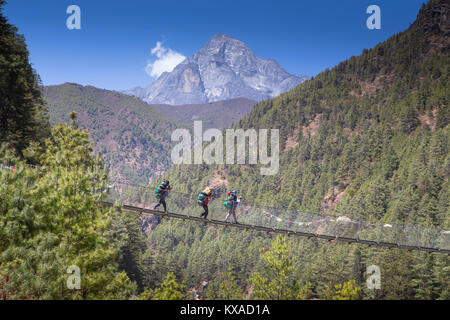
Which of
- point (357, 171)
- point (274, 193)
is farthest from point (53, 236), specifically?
point (274, 193)

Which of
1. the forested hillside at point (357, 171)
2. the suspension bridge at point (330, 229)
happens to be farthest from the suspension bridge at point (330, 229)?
the forested hillside at point (357, 171)

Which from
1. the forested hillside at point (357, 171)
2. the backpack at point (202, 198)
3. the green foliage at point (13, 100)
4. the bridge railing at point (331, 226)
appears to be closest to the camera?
the backpack at point (202, 198)

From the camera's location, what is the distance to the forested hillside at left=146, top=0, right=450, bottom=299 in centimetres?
4750

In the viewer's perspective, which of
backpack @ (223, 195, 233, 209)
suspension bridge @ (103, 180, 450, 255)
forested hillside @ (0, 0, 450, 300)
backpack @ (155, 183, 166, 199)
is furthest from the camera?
suspension bridge @ (103, 180, 450, 255)

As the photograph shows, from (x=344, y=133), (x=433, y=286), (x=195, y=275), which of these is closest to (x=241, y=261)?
(x=195, y=275)

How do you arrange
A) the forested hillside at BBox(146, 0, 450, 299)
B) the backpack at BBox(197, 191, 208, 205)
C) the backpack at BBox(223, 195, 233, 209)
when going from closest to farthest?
the backpack at BBox(197, 191, 208, 205)
the backpack at BBox(223, 195, 233, 209)
the forested hillside at BBox(146, 0, 450, 299)

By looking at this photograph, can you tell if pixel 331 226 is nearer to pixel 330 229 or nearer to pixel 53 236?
pixel 330 229

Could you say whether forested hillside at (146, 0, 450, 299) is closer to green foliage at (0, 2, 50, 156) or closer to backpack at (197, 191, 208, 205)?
backpack at (197, 191, 208, 205)

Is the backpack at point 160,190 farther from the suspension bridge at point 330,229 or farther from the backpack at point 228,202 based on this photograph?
the backpack at point 228,202

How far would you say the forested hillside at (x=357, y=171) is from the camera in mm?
47500

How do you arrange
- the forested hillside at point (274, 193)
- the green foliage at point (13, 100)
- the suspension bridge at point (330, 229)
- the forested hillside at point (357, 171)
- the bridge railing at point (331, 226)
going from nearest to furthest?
1. the forested hillside at point (274, 193)
2. the suspension bridge at point (330, 229)
3. the bridge railing at point (331, 226)
4. the green foliage at point (13, 100)
5. the forested hillside at point (357, 171)

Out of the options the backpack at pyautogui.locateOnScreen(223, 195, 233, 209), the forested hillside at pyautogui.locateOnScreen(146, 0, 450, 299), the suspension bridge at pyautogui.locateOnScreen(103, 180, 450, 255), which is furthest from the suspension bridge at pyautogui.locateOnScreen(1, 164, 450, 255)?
the forested hillside at pyautogui.locateOnScreen(146, 0, 450, 299)
